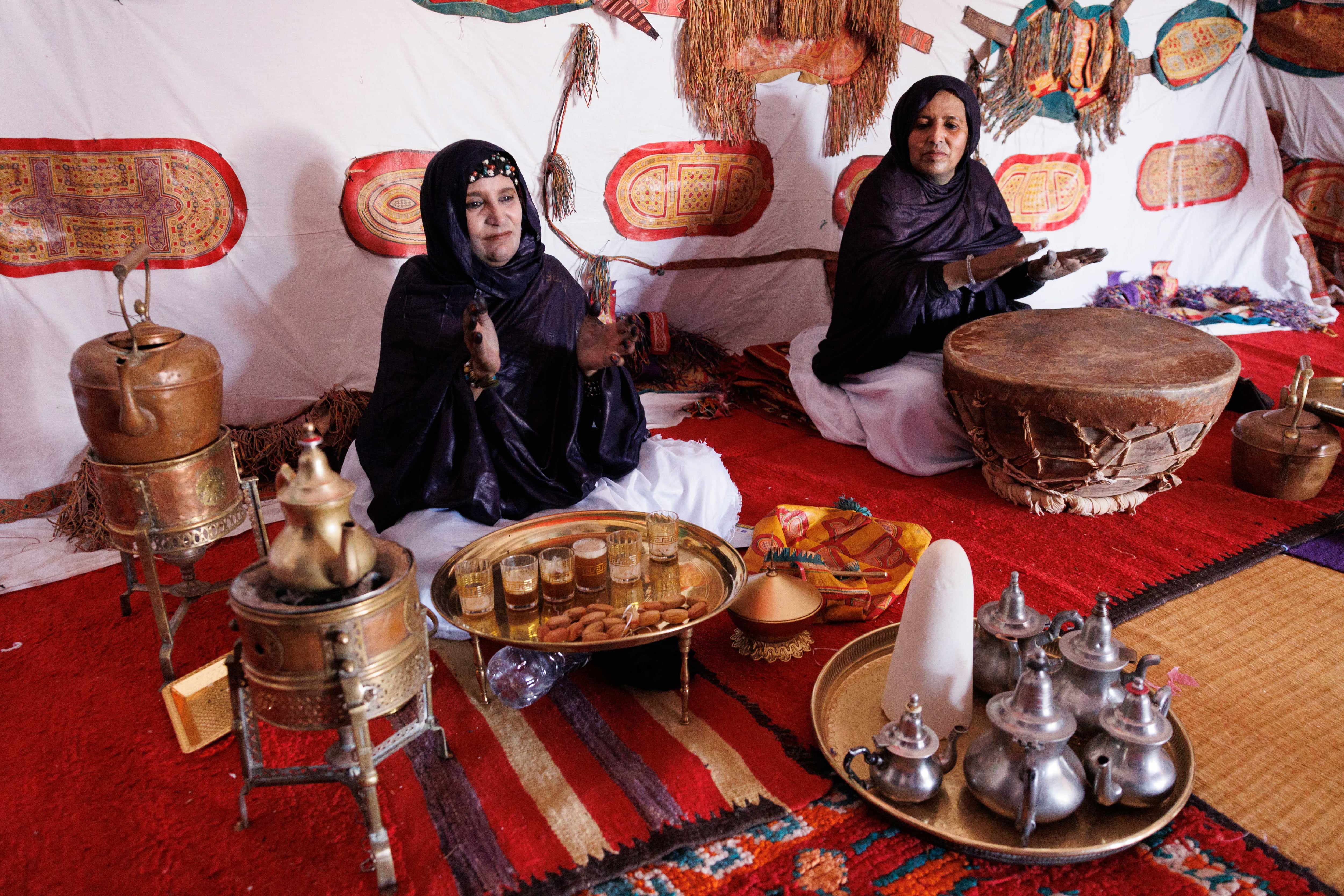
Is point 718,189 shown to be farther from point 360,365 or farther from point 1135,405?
point 1135,405

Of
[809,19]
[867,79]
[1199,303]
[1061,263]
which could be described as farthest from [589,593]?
[1199,303]

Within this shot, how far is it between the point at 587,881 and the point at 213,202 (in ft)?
9.68

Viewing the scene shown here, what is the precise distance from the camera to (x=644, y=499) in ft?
9.50

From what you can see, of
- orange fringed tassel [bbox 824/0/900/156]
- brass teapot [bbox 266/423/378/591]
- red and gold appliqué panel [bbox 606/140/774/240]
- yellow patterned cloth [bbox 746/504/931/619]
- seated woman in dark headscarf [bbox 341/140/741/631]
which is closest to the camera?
brass teapot [bbox 266/423/378/591]

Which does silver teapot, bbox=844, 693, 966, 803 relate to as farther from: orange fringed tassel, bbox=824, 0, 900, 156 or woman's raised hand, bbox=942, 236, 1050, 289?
orange fringed tassel, bbox=824, 0, 900, 156

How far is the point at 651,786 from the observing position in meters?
1.98

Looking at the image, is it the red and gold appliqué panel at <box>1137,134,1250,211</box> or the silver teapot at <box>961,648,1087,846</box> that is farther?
the red and gold appliqué panel at <box>1137,134,1250,211</box>

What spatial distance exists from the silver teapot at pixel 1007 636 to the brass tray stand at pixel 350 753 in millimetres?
1253

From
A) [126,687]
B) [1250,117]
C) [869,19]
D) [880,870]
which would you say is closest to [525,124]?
[869,19]

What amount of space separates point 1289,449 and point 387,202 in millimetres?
3705

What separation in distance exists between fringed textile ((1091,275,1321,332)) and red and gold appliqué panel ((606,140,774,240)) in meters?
2.52

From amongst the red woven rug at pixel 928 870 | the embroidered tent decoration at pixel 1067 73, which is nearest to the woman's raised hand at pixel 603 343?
the red woven rug at pixel 928 870

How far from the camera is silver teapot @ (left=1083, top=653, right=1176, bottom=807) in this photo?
66.7 inches

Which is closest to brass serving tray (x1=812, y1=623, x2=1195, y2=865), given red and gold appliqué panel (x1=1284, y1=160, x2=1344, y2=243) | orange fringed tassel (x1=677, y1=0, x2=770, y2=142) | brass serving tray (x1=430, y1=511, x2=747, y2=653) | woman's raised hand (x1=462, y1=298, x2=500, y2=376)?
brass serving tray (x1=430, y1=511, x2=747, y2=653)
